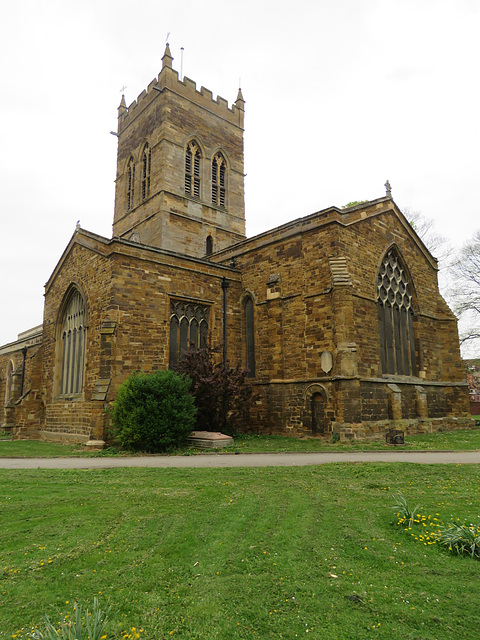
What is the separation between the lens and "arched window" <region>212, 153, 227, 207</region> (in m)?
29.6

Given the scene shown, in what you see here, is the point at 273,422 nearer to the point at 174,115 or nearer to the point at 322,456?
the point at 322,456

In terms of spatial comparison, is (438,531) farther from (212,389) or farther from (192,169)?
(192,169)

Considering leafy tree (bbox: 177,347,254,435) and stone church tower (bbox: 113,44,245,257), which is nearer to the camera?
leafy tree (bbox: 177,347,254,435)

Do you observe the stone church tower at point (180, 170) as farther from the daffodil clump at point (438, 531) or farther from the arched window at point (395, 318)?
the daffodil clump at point (438, 531)

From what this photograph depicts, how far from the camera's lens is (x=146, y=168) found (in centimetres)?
2923

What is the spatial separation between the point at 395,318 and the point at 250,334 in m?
6.52

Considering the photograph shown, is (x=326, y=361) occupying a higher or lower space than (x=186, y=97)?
lower

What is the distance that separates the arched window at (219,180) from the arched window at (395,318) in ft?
46.2

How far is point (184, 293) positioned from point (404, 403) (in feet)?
33.5

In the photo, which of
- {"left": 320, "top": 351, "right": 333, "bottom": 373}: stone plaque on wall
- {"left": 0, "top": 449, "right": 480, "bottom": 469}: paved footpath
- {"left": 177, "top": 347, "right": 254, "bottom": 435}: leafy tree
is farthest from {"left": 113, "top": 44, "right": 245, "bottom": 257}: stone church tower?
{"left": 0, "top": 449, "right": 480, "bottom": 469}: paved footpath

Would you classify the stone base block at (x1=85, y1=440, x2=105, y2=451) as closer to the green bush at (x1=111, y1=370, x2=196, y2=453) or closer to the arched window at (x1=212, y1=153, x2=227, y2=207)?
the green bush at (x1=111, y1=370, x2=196, y2=453)

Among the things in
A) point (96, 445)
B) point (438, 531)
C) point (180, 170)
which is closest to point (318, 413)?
point (96, 445)

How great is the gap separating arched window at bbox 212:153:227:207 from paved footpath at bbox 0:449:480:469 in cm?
2151

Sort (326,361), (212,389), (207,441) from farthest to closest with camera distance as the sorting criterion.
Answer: (326,361)
(212,389)
(207,441)
